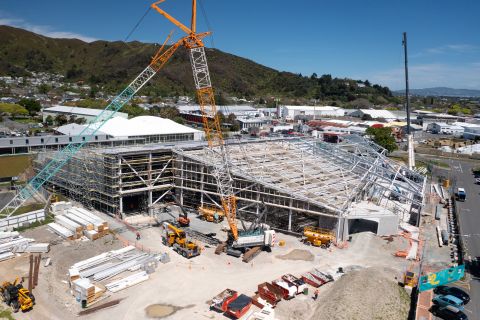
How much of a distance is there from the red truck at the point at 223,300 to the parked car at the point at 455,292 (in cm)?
1360

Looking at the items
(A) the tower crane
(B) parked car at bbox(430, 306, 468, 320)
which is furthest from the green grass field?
(B) parked car at bbox(430, 306, 468, 320)

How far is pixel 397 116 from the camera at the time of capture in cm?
14562

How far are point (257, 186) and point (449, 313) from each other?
62.4 feet

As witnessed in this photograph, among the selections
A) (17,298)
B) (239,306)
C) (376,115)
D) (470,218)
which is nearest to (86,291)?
(17,298)

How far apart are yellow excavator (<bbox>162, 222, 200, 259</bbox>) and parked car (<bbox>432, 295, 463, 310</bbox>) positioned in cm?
1705

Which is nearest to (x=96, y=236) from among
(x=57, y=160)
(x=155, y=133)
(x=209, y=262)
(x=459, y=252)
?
(x=209, y=262)

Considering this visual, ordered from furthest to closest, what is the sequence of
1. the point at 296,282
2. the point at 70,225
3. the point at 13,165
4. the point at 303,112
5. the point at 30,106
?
the point at 303,112 → the point at 30,106 → the point at 13,165 → the point at 70,225 → the point at 296,282

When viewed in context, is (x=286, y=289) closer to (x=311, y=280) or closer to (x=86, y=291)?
(x=311, y=280)

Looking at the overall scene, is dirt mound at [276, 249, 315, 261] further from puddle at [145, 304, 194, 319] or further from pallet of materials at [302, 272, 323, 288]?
puddle at [145, 304, 194, 319]

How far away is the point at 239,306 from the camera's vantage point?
21.8 m

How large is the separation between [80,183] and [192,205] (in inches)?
495

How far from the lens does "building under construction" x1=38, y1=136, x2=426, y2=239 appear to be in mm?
34531

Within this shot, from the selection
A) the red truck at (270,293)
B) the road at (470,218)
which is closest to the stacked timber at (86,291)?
the red truck at (270,293)

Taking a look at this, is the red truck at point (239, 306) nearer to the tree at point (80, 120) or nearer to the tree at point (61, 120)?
the tree at point (80, 120)
